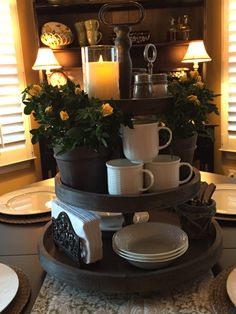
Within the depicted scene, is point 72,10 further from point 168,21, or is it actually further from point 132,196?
point 132,196

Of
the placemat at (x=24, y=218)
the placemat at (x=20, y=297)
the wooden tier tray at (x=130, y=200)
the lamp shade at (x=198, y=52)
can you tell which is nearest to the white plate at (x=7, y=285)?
the placemat at (x=20, y=297)

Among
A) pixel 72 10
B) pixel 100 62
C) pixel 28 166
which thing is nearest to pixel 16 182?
pixel 28 166

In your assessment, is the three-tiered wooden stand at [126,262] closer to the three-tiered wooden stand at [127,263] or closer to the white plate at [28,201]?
the three-tiered wooden stand at [127,263]

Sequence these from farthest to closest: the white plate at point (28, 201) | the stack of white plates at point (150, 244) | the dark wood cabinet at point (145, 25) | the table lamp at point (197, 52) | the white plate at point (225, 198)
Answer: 1. the dark wood cabinet at point (145, 25)
2. the table lamp at point (197, 52)
3. the white plate at point (28, 201)
4. the white plate at point (225, 198)
5. the stack of white plates at point (150, 244)

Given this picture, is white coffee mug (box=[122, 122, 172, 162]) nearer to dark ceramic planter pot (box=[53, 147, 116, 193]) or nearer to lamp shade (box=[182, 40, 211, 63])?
dark ceramic planter pot (box=[53, 147, 116, 193])

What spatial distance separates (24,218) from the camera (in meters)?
1.48

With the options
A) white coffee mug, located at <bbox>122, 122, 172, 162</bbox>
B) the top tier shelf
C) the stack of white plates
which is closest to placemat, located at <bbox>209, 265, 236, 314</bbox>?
the stack of white plates

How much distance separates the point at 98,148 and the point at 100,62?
261 mm

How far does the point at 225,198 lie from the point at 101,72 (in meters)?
0.88

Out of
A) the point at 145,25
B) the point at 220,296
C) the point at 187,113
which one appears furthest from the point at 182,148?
the point at 145,25

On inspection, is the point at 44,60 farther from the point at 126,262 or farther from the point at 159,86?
the point at 126,262

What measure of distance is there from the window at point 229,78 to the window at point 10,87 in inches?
70.5

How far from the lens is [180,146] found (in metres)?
1.17

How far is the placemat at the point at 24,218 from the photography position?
1447 millimetres
